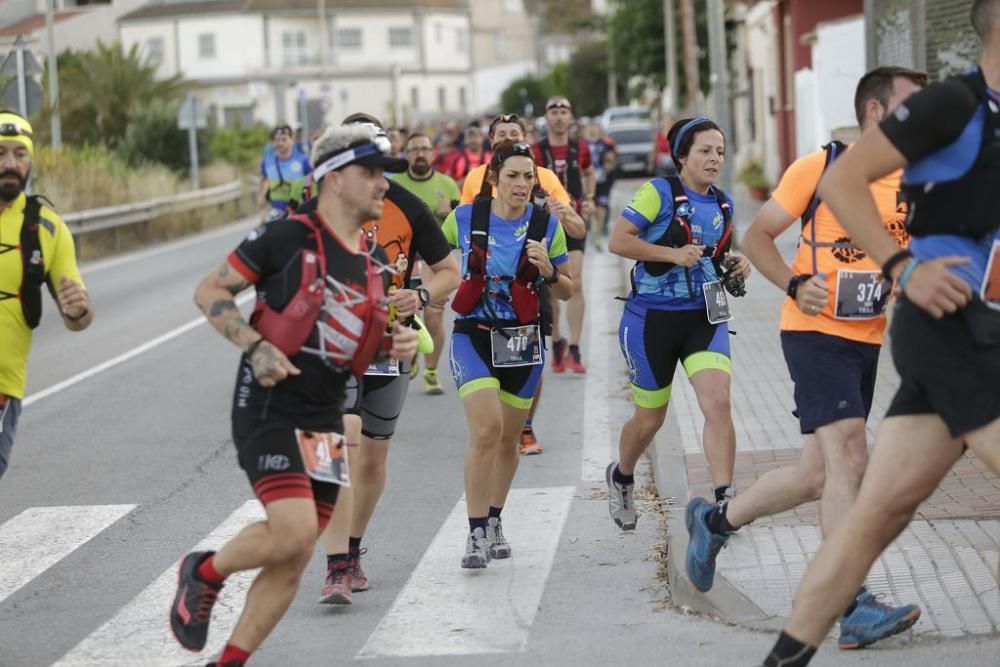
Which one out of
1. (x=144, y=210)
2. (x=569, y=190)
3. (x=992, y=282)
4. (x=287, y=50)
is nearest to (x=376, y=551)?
(x=992, y=282)

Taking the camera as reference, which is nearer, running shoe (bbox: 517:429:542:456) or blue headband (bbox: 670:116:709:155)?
blue headband (bbox: 670:116:709:155)

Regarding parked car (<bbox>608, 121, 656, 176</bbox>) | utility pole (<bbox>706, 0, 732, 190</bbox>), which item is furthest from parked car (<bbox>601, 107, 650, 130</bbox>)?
utility pole (<bbox>706, 0, 732, 190</bbox>)

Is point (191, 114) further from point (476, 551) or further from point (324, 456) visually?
point (324, 456)

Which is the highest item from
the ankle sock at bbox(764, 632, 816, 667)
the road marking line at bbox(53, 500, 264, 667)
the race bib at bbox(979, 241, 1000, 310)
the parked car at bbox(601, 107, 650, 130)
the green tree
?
the green tree

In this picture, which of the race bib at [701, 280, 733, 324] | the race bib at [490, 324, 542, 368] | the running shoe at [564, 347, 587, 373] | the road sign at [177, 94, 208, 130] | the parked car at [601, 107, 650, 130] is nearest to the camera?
the race bib at [490, 324, 542, 368]

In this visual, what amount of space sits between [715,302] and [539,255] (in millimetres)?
861

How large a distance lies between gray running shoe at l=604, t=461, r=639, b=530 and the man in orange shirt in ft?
5.48

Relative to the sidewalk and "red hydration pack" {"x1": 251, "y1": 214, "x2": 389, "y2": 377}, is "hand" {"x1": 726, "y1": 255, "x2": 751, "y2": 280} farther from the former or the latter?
"red hydration pack" {"x1": 251, "y1": 214, "x2": 389, "y2": 377}

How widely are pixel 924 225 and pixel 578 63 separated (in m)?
98.8

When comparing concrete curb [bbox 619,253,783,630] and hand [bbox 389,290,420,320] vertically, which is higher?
hand [bbox 389,290,420,320]

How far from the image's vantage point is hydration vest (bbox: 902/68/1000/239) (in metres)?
4.59

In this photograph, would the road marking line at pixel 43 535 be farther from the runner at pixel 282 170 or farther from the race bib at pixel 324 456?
the runner at pixel 282 170

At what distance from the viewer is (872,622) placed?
594 centimetres

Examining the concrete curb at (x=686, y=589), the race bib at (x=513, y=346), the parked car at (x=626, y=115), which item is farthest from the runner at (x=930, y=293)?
the parked car at (x=626, y=115)
